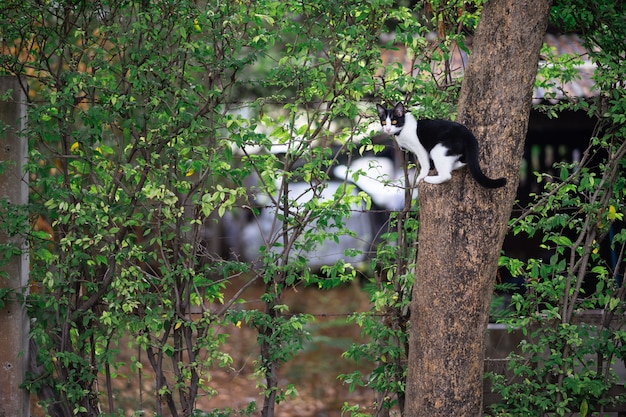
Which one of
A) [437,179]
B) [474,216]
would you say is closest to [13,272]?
[437,179]

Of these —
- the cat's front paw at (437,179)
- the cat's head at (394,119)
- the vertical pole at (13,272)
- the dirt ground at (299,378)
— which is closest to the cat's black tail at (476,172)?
the cat's front paw at (437,179)

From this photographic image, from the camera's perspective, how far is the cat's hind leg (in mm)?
3000

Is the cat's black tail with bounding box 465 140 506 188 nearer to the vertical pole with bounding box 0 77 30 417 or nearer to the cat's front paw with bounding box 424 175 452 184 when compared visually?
the cat's front paw with bounding box 424 175 452 184

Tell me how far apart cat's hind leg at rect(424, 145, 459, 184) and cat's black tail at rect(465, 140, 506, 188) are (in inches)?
2.3

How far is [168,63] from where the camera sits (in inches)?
134

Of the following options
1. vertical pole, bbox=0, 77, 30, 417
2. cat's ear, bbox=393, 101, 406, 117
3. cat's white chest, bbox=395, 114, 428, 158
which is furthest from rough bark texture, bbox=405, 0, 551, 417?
vertical pole, bbox=0, 77, 30, 417

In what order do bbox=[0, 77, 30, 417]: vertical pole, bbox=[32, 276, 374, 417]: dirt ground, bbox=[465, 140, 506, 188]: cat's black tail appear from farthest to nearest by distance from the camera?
bbox=[32, 276, 374, 417]: dirt ground, bbox=[0, 77, 30, 417]: vertical pole, bbox=[465, 140, 506, 188]: cat's black tail

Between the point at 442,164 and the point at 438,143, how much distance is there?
94mm

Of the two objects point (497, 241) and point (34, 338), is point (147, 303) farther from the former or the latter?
point (497, 241)

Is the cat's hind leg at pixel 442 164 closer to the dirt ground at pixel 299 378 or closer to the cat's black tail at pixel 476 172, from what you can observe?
the cat's black tail at pixel 476 172

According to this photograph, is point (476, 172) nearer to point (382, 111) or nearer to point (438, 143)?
point (438, 143)

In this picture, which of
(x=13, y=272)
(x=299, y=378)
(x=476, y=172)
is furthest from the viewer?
(x=299, y=378)

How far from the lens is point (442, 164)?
304 centimetres

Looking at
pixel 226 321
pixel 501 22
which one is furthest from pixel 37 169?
pixel 501 22
